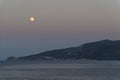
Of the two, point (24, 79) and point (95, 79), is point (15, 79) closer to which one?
point (24, 79)

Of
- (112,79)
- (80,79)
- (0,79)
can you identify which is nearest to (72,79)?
(80,79)

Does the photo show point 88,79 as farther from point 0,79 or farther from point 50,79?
point 0,79

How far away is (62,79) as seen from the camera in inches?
4090

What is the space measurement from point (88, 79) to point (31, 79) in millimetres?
11513

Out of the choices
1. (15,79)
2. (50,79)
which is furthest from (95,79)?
(15,79)

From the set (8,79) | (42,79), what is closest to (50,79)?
(42,79)

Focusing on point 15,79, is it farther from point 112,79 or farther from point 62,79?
point 112,79

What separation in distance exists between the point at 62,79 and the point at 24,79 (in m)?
7.62

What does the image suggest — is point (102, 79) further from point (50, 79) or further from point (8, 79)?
point (8, 79)

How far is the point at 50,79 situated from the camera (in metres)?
104

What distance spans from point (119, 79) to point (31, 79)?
18.0 m

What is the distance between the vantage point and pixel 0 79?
341 feet

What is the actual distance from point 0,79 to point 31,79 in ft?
20.4

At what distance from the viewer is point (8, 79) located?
105188 mm
